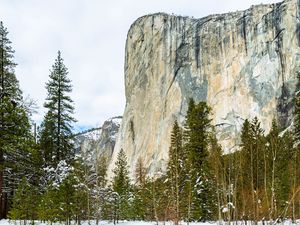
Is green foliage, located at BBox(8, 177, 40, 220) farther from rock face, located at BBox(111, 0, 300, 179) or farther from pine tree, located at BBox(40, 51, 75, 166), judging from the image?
rock face, located at BBox(111, 0, 300, 179)

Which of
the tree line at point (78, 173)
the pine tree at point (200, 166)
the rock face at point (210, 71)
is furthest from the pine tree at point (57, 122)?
Answer: the rock face at point (210, 71)

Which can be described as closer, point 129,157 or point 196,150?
point 196,150

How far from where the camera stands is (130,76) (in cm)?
11038

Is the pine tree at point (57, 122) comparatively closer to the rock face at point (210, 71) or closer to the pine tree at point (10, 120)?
the pine tree at point (10, 120)

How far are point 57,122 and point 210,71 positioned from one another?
62882mm

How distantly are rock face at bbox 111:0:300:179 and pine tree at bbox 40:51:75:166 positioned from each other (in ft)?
147

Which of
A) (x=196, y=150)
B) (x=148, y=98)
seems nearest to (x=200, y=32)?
(x=148, y=98)

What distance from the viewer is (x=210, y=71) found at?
91.4 meters

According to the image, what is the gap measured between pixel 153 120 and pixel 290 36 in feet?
103

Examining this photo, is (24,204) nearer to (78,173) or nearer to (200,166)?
(78,173)

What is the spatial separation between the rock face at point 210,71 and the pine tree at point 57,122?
147 ft

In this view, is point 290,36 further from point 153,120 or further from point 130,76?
point 130,76

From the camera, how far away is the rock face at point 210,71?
80938mm

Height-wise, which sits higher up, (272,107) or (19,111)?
(272,107)
